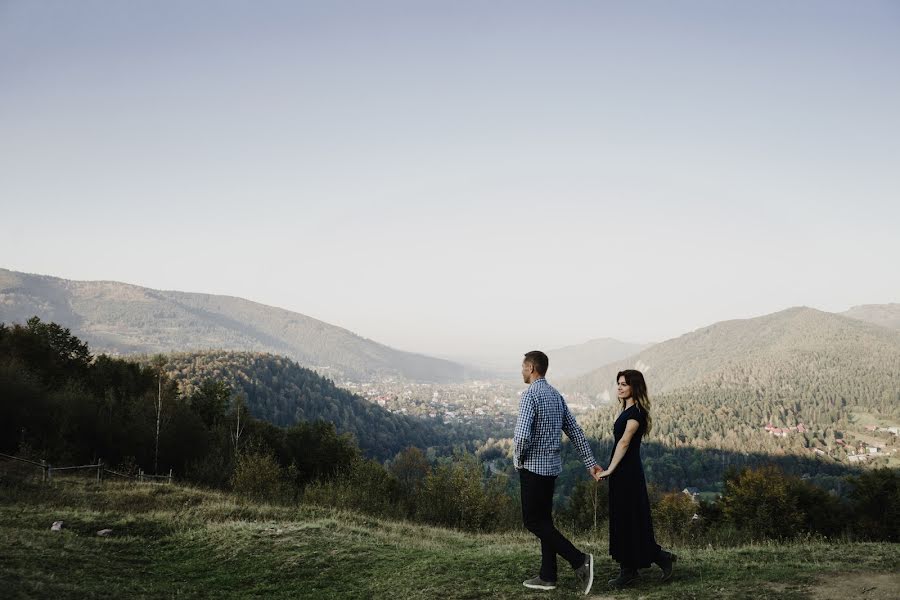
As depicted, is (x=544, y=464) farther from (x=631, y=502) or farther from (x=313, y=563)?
(x=313, y=563)

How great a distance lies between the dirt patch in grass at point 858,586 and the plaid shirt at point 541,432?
2.93 metres

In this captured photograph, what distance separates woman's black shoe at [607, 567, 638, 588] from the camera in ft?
23.4

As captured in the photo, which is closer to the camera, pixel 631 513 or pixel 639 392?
pixel 631 513

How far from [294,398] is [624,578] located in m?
145

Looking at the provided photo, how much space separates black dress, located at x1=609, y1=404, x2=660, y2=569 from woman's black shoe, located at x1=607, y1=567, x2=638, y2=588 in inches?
2.7

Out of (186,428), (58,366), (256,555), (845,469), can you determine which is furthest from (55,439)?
(845,469)

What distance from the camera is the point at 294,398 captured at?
470ft

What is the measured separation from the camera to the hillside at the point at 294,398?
125875mm

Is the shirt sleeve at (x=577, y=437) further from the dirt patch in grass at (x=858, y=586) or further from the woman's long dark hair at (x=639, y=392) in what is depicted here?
the dirt patch in grass at (x=858, y=586)

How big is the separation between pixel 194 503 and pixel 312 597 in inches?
513

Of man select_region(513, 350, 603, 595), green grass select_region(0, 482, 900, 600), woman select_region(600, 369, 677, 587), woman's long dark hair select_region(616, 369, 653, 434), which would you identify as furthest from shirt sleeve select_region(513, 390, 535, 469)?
green grass select_region(0, 482, 900, 600)

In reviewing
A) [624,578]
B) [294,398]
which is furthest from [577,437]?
[294,398]

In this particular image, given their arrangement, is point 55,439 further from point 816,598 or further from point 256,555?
point 816,598

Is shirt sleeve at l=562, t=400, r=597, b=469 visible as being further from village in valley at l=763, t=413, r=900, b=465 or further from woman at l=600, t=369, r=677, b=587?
village in valley at l=763, t=413, r=900, b=465
